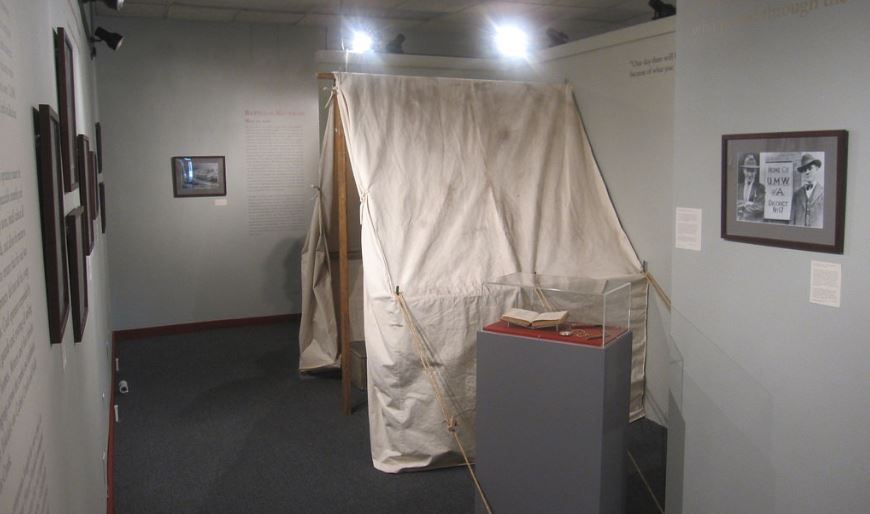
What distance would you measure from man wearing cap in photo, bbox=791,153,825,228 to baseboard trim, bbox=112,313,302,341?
17.9 feet

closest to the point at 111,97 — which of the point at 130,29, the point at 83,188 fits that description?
the point at 130,29

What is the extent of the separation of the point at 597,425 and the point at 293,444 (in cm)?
204

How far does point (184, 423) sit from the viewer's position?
175 inches

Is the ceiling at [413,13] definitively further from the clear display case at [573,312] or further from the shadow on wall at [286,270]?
the clear display case at [573,312]

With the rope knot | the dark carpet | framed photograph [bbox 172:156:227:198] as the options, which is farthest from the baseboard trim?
the rope knot

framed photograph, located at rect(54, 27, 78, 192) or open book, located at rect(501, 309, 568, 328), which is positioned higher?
framed photograph, located at rect(54, 27, 78, 192)

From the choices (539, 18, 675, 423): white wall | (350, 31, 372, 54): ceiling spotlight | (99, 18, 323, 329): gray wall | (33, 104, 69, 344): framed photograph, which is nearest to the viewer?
(33, 104, 69, 344): framed photograph

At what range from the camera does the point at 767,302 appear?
254cm

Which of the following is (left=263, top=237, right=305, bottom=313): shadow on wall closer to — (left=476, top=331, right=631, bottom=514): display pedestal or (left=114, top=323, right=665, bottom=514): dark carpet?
(left=114, top=323, right=665, bottom=514): dark carpet

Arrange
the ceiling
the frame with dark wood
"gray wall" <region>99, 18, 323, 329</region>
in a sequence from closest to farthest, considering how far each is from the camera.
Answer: the frame with dark wood → the ceiling → "gray wall" <region>99, 18, 323, 329</region>

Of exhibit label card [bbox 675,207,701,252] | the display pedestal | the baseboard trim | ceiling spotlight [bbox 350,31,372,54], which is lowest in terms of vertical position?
the baseboard trim

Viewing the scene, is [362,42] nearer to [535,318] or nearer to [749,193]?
[535,318]

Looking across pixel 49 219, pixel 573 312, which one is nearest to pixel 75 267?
pixel 49 219

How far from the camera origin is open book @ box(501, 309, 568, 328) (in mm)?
2896
